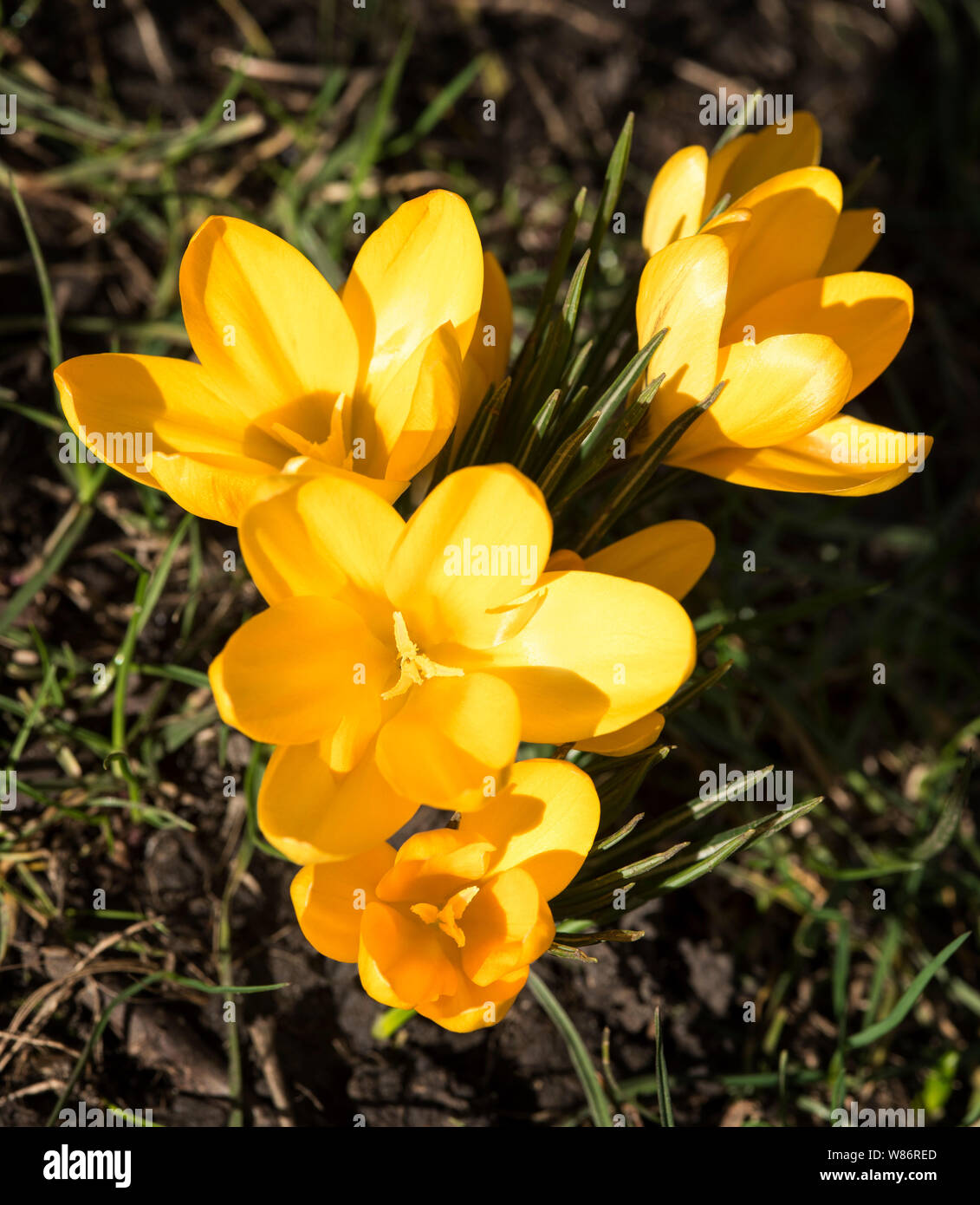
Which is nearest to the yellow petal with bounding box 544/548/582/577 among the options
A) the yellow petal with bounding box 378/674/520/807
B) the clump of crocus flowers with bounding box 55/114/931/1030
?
the clump of crocus flowers with bounding box 55/114/931/1030

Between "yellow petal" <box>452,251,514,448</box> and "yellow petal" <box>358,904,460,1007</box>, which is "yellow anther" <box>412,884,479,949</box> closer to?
"yellow petal" <box>358,904,460,1007</box>

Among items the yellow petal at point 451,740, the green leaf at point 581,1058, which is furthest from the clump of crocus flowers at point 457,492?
the green leaf at point 581,1058

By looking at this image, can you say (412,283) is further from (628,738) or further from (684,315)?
(628,738)

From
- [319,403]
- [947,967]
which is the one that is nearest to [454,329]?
[319,403]

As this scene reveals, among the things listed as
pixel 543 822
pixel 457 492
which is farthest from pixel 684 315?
pixel 543 822

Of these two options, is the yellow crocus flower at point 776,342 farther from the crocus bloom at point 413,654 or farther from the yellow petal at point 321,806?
the yellow petal at point 321,806
